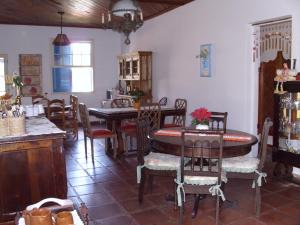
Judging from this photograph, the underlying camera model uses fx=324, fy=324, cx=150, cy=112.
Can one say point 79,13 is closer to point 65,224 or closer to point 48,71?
point 48,71

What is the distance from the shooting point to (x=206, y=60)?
5734mm

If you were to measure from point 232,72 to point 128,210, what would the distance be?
2.94 m

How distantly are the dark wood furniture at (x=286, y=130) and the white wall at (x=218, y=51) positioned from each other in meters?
0.53

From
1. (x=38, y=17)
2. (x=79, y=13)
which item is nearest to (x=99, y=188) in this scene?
(x=79, y=13)

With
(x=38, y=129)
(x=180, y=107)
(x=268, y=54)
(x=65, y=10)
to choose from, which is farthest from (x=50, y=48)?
(x=38, y=129)

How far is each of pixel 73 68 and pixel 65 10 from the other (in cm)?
246

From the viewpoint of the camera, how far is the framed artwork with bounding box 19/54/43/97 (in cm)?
852

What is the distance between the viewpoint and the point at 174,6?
257 inches

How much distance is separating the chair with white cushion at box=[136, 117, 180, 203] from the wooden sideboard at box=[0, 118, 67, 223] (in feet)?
2.65

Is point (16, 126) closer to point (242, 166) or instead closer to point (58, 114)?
point (242, 166)

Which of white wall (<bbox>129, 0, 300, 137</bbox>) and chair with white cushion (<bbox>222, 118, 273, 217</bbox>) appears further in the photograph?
white wall (<bbox>129, 0, 300, 137</bbox>)

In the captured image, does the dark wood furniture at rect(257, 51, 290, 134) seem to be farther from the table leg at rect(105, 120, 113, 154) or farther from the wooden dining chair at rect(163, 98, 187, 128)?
the table leg at rect(105, 120, 113, 154)

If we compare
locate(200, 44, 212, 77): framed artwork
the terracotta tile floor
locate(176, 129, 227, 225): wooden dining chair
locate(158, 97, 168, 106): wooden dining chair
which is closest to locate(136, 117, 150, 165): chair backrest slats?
the terracotta tile floor

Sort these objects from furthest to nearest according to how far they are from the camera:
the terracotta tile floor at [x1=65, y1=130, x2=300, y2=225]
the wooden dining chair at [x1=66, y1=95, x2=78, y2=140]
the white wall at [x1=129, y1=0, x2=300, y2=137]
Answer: the wooden dining chair at [x1=66, y1=95, x2=78, y2=140] → the white wall at [x1=129, y1=0, x2=300, y2=137] → the terracotta tile floor at [x1=65, y1=130, x2=300, y2=225]
